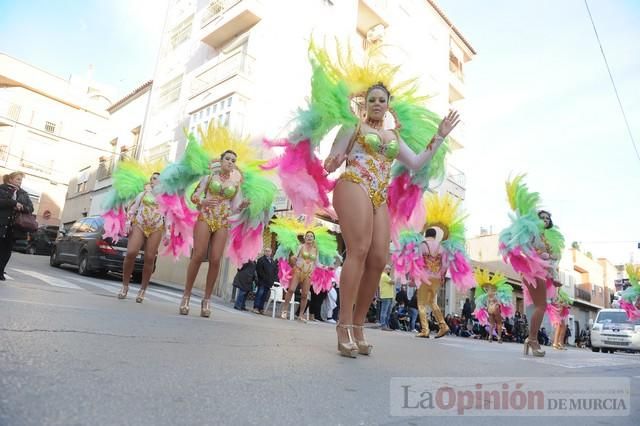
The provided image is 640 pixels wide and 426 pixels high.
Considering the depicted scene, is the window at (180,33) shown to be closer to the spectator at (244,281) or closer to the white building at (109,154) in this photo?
the white building at (109,154)

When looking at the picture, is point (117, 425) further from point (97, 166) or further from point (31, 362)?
point (97, 166)

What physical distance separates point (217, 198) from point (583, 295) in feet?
152

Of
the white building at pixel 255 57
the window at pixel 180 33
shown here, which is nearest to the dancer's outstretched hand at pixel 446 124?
the white building at pixel 255 57

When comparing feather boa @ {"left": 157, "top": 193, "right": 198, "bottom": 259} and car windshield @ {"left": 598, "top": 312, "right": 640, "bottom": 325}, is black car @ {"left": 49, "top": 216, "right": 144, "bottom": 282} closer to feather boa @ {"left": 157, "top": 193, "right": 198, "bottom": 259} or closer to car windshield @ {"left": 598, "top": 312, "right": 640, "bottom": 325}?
feather boa @ {"left": 157, "top": 193, "right": 198, "bottom": 259}

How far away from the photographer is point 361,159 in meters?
3.49

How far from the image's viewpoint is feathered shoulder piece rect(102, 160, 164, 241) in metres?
7.31

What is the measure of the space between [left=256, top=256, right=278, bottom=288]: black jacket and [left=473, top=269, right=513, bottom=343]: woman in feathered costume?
6190mm

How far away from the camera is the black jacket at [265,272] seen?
1071cm

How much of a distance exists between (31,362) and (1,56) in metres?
38.4

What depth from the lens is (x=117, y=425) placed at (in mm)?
1132

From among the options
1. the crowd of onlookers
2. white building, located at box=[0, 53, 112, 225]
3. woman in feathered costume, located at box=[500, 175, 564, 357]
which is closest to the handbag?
the crowd of onlookers

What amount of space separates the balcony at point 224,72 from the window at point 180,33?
474cm

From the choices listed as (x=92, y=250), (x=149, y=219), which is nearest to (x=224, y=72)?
(x=92, y=250)

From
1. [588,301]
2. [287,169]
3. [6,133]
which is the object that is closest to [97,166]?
[6,133]
